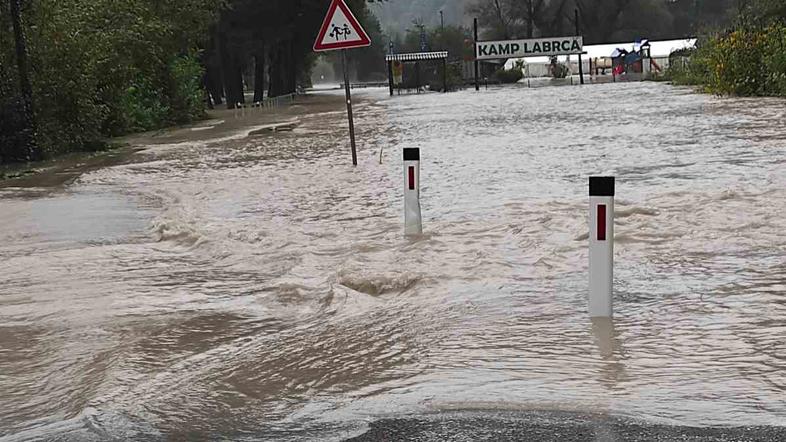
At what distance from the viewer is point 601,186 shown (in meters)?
6.84

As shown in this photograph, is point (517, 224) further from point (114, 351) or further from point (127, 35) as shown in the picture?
point (127, 35)

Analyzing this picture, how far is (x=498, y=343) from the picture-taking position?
6992 millimetres

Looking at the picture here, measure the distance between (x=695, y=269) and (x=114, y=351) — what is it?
16.4 feet

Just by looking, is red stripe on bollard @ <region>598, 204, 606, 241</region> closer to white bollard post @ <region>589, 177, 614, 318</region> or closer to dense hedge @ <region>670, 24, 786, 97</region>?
white bollard post @ <region>589, 177, 614, 318</region>

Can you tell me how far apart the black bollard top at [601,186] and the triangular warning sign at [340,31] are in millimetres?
10520

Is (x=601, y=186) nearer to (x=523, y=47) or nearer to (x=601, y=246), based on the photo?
(x=601, y=246)

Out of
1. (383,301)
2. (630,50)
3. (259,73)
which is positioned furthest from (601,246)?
(630,50)

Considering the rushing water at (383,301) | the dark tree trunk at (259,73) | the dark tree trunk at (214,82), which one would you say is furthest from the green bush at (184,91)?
the rushing water at (383,301)

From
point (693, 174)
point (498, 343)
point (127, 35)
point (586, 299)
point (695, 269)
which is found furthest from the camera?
point (127, 35)

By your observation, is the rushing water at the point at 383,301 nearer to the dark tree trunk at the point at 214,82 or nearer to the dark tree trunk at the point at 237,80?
the dark tree trunk at the point at 237,80

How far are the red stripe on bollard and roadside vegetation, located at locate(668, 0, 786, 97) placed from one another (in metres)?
26.7

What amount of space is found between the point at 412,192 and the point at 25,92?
48.7 feet

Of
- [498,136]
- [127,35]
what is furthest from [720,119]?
[127,35]

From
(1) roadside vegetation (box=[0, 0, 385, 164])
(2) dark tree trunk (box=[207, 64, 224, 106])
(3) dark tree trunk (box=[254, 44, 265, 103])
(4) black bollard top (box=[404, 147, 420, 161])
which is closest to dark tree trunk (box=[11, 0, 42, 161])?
(1) roadside vegetation (box=[0, 0, 385, 164])
